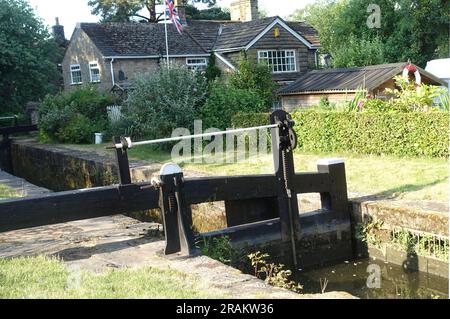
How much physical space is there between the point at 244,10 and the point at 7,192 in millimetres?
25793

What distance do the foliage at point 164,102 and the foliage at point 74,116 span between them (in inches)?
124

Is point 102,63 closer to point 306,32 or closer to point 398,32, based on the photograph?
point 306,32

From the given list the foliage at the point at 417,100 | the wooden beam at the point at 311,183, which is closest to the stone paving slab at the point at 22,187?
the wooden beam at the point at 311,183

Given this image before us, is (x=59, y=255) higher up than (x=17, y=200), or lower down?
lower down

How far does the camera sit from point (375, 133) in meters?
12.4

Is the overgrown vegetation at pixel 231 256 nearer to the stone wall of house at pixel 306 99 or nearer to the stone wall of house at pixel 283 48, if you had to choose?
the stone wall of house at pixel 306 99

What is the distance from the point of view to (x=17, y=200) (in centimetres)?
620

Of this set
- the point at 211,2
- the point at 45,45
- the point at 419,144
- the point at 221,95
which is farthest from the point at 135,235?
the point at 211,2

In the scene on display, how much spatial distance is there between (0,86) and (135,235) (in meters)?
24.4

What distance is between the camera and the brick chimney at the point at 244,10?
33312 mm

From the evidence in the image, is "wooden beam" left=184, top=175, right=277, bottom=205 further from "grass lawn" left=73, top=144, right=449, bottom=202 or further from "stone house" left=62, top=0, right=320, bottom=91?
"stone house" left=62, top=0, right=320, bottom=91

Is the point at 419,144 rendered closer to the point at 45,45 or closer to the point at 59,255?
the point at 59,255

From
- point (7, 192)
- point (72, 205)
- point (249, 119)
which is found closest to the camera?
point (72, 205)

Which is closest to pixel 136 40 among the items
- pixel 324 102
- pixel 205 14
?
pixel 324 102
